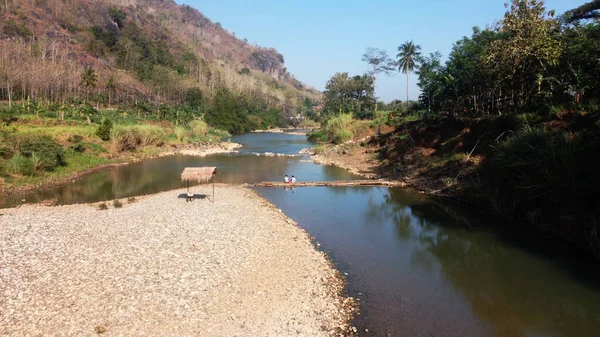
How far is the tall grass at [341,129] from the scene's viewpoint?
168ft

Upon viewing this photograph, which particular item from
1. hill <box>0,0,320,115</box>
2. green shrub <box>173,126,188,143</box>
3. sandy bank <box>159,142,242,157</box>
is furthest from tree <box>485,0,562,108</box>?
hill <box>0,0,320,115</box>

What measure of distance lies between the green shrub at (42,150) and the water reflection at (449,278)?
19393 mm

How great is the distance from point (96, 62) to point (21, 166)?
236ft

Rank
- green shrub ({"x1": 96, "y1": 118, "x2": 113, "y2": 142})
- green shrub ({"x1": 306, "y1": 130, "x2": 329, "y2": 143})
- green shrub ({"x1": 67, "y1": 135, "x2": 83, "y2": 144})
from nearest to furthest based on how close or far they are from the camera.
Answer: green shrub ({"x1": 67, "y1": 135, "x2": 83, "y2": 144}) → green shrub ({"x1": 96, "y1": 118, "x2": 113, "y2": 142}) → green shrub ({"x1": 306, "y1": 130, "x2": 329, "y2": 143})

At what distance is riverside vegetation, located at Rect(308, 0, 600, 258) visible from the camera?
47.5ft

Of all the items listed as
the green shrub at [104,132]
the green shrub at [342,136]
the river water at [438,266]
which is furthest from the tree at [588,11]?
the green shrub at [104,132]

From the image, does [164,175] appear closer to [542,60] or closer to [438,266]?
[438,266]

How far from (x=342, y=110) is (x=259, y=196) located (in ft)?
163

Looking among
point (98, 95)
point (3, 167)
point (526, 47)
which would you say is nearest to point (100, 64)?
point (98, 95)

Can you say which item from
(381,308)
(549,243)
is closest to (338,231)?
(381,308)

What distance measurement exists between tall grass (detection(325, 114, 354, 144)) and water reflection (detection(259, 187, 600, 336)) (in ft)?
107

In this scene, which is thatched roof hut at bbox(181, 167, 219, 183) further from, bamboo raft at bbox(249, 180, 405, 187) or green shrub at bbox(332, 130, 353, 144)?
green shrub at bbox(332, 130, 353, 144)

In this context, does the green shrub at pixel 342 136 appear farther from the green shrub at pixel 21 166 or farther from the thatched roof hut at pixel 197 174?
the green shrub at pixel 21 166

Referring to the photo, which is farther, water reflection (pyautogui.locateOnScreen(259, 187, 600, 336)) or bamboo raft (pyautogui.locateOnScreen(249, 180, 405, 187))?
bamboo raft (pyautogui.locateOnScreen(249, 180, 405, 187))
